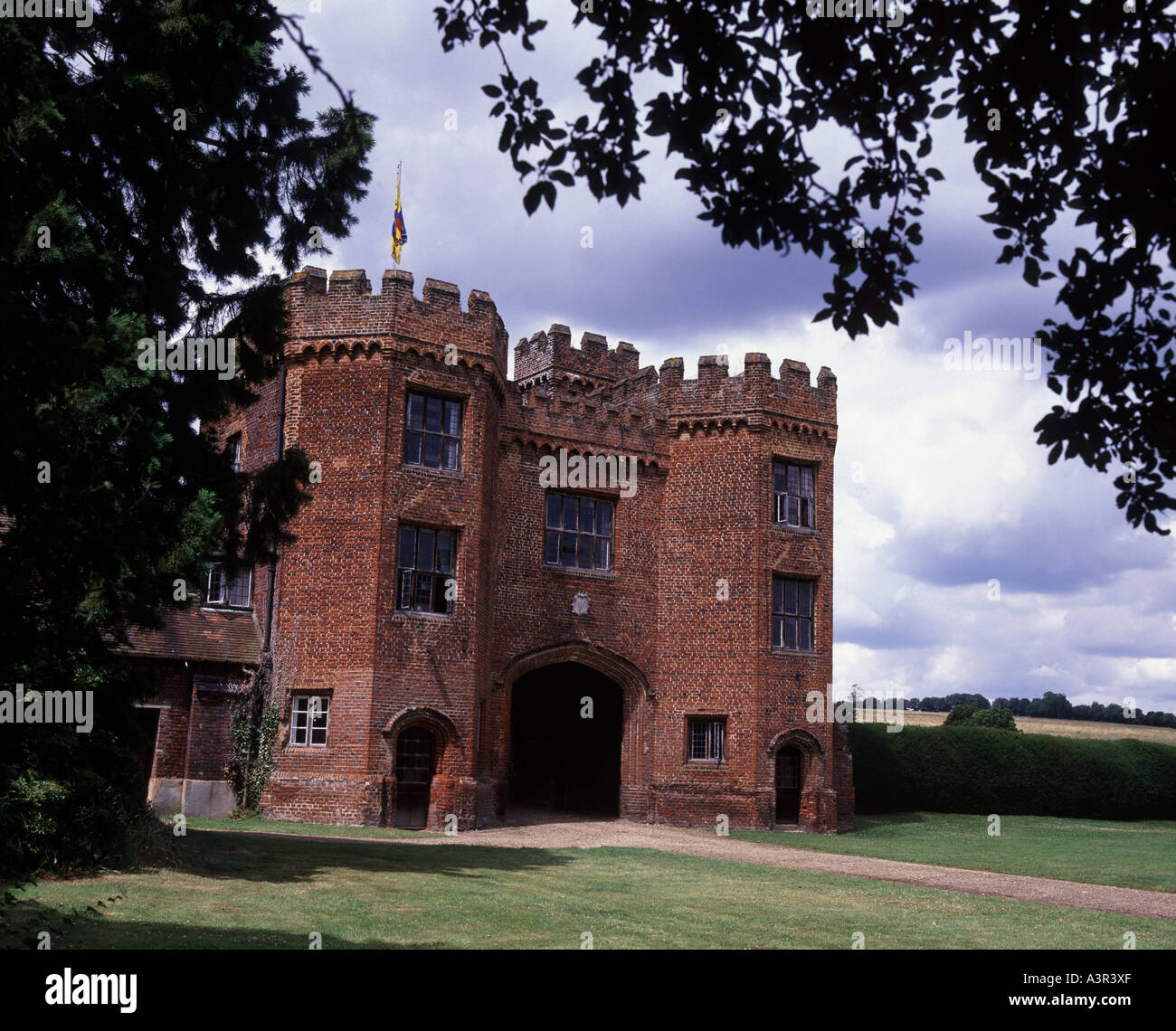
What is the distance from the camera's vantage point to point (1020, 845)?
26547 mm

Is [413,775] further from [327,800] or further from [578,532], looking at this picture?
[578,532]

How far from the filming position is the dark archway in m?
30.1

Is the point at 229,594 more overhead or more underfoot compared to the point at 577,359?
more underfoot

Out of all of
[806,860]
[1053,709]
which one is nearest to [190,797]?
[806,860]

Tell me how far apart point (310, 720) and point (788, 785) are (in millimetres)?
12023

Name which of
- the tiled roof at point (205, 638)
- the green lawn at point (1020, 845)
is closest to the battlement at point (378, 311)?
the tiled roof at point (205, 638)

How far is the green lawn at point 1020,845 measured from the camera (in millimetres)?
19859

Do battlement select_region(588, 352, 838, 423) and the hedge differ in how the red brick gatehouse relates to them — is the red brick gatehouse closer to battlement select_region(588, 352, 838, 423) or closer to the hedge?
battlement select_region(588, 352, 838, 423)

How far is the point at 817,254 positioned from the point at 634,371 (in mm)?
26902

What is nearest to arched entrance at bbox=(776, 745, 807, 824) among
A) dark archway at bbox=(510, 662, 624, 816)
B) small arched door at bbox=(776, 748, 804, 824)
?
small arched door at bbox=(776, 748, 804, 824)

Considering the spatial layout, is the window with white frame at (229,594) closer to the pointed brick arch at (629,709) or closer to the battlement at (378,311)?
the battlement at (378,311)

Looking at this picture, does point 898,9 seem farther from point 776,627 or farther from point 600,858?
point 776,627

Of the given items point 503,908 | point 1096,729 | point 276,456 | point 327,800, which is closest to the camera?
point 503,908
